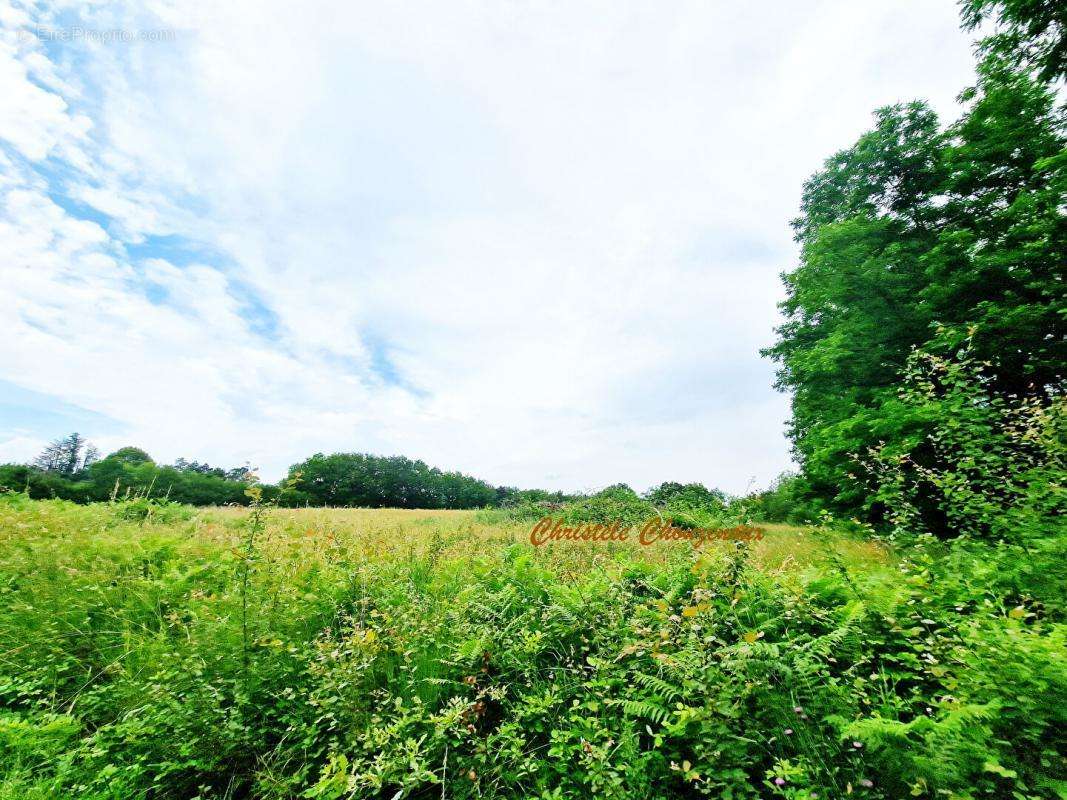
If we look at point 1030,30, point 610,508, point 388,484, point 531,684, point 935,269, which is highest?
point 1030,30

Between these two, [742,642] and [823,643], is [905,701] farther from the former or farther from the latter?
[742,642]

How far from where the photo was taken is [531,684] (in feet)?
10.2

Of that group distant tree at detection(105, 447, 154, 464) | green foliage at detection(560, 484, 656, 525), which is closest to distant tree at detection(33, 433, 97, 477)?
distant tree at detection(105, 447, 154, 464)

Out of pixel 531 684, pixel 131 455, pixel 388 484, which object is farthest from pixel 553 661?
pixel 388 484

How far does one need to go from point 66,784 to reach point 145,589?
2.42 m

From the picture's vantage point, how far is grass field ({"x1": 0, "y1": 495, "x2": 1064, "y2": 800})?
2143mm

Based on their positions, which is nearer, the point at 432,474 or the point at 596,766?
the point at 596,766

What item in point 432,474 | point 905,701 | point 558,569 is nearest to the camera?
point 905,701

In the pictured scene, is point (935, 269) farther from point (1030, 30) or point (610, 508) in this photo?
point (610, 508)

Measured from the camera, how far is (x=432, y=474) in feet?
243

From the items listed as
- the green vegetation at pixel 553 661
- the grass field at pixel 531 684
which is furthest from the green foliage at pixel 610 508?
the grass field at pixel 531 684

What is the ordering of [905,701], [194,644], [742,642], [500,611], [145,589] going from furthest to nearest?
[145,589], [500,611], [194,644], [742,642], [905,701]

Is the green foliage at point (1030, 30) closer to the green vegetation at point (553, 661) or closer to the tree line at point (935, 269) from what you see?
the tree line at point (935, 269)

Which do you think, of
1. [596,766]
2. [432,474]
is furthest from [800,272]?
[432,474]
